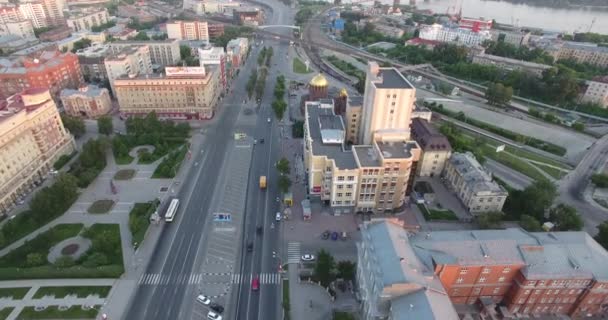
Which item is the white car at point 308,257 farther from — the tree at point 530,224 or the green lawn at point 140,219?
the tree at point 530,224

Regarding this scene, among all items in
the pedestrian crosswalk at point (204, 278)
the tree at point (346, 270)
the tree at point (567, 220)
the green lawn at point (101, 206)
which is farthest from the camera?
the green lawn at point (101, 206)

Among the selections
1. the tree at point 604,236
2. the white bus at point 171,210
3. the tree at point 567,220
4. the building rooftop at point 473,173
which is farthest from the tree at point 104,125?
the tree at point 604,236

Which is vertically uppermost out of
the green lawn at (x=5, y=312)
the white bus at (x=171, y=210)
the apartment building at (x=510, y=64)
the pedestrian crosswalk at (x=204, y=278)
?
the apartment building at (x=510, y=64)

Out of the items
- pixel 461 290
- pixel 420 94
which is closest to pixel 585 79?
pixel 420 94

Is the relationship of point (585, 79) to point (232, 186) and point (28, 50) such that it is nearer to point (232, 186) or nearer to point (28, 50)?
point (232, 186)

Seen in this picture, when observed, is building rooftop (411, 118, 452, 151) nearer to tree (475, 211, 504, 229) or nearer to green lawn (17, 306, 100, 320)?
tree (475, 211, 504, 229)

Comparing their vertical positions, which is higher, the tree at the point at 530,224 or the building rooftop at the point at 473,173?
the building rooftop at the point at 473,173

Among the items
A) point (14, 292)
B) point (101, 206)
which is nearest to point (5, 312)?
point (14, 292)
